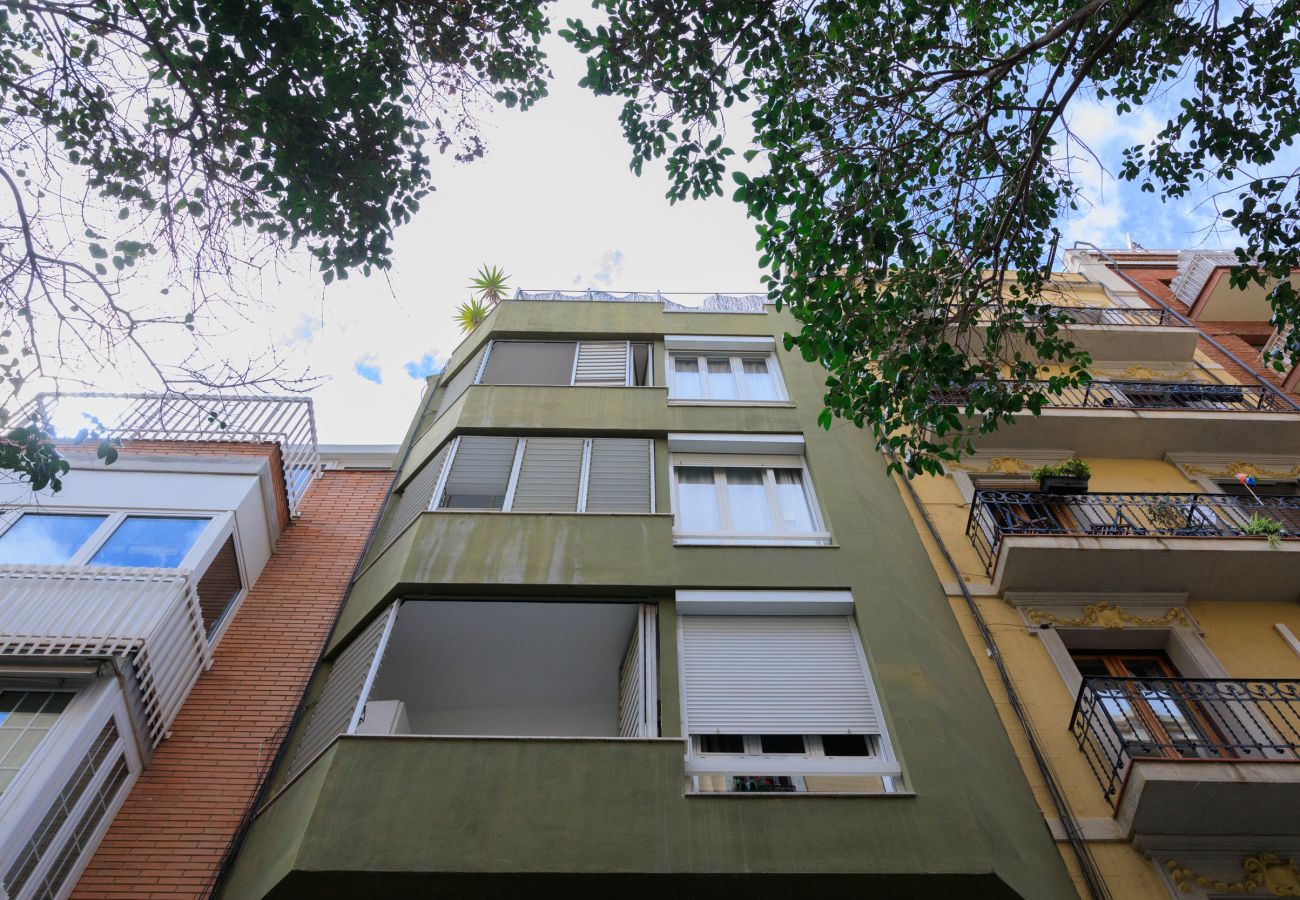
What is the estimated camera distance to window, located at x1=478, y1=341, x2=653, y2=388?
13472mm

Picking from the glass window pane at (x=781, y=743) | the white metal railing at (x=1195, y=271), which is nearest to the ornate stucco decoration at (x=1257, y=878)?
the glass window pane at (x=781, y=743)

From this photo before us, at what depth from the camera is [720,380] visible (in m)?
13.7

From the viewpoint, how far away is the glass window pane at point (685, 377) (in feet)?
43.1

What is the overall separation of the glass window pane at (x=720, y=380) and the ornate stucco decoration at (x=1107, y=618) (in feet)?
18.0

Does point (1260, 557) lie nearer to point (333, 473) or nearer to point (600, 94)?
point (600, 94)

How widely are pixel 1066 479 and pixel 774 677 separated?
5.87m

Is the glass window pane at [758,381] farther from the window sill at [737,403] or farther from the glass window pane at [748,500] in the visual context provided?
the glass window pane at [748,500]

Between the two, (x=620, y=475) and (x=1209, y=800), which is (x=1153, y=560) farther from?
(x=620, y=475)

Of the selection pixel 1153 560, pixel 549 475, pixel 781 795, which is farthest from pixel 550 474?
pixel 1153 560

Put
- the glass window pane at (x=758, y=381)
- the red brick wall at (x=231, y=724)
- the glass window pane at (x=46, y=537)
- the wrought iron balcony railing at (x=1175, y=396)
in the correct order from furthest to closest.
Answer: the wrought iron balcony railing at (x=1175, y=396) → the glass window pane at (x=758, y=381) → the glass window pane at (x=46, y=537) → the red brick wall at (x=231, y=724)

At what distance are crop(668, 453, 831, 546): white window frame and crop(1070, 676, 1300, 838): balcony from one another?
11.6 feet

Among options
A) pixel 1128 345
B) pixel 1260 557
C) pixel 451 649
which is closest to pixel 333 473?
pixel 451 649

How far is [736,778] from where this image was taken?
748cm

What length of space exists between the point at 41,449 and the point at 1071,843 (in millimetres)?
9650
